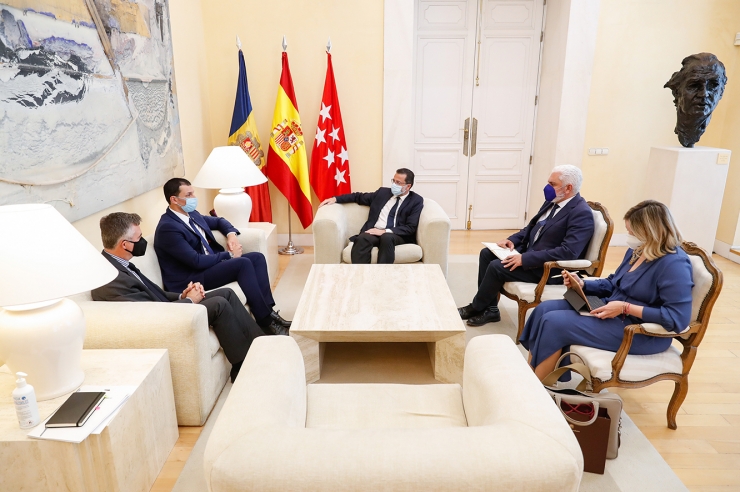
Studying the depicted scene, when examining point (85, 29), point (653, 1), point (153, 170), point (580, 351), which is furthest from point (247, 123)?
point (653, 1)

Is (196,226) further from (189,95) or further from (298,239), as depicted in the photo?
(298,239)

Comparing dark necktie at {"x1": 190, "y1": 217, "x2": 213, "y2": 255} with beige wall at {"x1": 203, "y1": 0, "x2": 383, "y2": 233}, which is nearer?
dark necktie at {"x1": 190, "y1": 217, "x2": 213, "y2": 255}

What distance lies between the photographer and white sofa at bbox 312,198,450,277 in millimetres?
3992

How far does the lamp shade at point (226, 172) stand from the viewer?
158 inches

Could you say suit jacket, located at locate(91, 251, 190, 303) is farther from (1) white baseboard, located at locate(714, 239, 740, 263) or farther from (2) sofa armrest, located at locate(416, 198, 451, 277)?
(1) white baseboard, located at locate(714, 239, 740, 263)

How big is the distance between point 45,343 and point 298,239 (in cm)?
393

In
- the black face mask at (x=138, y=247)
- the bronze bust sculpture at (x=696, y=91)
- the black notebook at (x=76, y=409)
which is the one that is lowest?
the black notebook at (x=76, y=409)

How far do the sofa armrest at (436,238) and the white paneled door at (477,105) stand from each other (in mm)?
2148

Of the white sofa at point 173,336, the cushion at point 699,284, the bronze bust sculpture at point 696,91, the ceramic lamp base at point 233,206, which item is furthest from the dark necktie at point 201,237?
the bronze bust sculpture at point 696,91

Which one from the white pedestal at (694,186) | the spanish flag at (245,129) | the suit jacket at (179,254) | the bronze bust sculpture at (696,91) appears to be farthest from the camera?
the spanish flag at (245,129)

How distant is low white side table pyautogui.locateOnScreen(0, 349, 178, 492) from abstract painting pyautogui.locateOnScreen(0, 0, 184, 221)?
0.93 meters

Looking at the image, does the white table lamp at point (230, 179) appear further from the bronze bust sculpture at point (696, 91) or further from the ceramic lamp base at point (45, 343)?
the bronze bust sculpture at point (696, 91)

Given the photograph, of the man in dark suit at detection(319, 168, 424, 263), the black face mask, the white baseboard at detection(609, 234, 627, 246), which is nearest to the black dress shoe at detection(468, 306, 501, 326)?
the man in dark suit at detection(319, 168, 424, 263)

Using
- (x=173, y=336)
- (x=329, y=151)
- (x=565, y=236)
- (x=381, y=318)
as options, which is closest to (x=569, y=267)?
(x=565, y=236)
